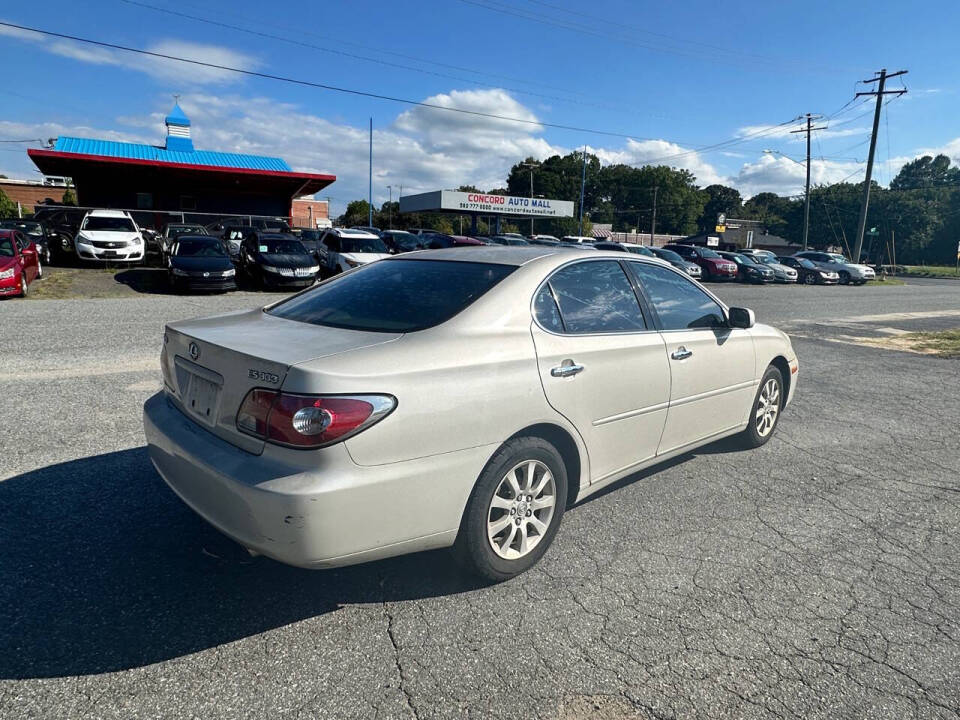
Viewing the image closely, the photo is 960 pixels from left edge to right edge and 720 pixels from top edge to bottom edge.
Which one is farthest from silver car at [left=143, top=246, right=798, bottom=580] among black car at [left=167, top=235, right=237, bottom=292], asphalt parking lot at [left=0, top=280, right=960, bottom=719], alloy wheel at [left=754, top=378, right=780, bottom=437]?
black car at [left=167, top=235, right=237, bottom=292]

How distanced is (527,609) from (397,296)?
5.40 ft

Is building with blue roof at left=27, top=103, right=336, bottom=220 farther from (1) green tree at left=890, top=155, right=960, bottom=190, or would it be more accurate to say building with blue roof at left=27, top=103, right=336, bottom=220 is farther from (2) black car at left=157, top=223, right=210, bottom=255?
(1) green tree at left=890, top=155, right=960, bottom=190

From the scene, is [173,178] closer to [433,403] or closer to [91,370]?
[91,370]

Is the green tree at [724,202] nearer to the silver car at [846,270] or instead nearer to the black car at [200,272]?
the silver car at [846,270]

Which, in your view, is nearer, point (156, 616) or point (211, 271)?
point (156, 616)

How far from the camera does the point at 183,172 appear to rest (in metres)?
32.3

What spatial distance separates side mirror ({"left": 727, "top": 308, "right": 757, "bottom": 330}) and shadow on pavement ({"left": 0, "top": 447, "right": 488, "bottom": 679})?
2585 millimetres

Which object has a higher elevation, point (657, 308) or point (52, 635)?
point (657, 308)

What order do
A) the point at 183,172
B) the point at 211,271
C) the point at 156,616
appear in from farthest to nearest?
1. the point at 183,172
2. the point at 211,271
3. the point at 156,616

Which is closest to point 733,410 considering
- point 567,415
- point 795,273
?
point 567,415

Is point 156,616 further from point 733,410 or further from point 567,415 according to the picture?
point 733,410

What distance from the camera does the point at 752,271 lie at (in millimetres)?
30438

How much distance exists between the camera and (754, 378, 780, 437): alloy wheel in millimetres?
4895

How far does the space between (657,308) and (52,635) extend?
3.42 meters
